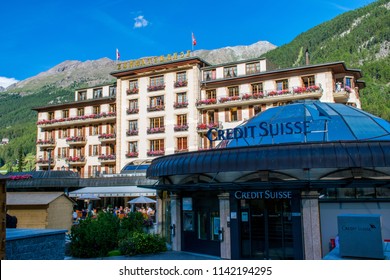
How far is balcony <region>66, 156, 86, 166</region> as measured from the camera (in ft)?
230

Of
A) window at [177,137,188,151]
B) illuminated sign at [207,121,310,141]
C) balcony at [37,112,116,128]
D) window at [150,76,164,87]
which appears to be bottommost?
illuminated sign at [207,121,310,141]

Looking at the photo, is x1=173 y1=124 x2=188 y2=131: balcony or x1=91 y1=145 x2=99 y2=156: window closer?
x1=173 y1=124 x2=188 y2=131: balcony

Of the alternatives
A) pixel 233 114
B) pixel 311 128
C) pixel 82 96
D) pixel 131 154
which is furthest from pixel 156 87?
pixel 311 128

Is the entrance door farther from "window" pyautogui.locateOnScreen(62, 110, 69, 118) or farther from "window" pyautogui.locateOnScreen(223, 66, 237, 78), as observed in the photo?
"window" pyautogui.locateOnScreen(62, 110, 69, 118)

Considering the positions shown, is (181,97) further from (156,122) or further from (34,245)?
(34,245)

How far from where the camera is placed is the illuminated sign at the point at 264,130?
66.8ft

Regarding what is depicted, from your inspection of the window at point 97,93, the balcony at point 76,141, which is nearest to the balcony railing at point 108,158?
the balcony at point 76,141

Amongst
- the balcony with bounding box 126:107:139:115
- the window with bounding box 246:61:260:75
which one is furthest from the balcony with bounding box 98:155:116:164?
the window with bounding box 246:61:260:75

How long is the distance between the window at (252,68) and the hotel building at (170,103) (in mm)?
115

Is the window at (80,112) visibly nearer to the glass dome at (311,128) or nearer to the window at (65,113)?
the window at (65,113)

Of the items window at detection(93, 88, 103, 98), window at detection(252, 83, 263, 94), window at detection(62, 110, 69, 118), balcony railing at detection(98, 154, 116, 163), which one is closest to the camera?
window at detection(252, 83, 263, 94)

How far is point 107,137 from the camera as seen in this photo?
2667 inches

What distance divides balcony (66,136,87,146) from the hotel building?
0.17 metres
